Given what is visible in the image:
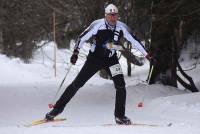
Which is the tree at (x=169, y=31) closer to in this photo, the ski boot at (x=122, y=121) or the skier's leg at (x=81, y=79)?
the skier's leg at (x=81, y=79)

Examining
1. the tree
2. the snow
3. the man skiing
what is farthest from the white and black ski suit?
the tree

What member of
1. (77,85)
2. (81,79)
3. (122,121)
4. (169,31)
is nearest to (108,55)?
(81,79)

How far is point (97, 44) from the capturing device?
9.09m

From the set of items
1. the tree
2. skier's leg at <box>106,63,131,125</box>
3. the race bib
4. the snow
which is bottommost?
the snow

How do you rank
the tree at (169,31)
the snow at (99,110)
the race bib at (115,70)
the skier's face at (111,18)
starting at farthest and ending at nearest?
the tree at (169,31)
the race bib at (115,70)
the skier's face at (111,18)
the snow at (99,110)

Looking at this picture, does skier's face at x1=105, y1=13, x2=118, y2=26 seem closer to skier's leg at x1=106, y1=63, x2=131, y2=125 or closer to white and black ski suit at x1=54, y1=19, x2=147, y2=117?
white and black ski suit at x1=54, y1=19, x2=147, y2=117

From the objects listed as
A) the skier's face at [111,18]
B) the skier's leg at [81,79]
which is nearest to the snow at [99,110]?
the skier's leg at [81,79]

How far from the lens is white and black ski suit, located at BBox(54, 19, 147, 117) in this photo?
29.6 feet

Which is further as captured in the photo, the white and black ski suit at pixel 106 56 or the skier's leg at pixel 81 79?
the skier's leg at pixel 81 79

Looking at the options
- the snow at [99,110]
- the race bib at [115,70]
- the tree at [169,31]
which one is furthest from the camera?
the tree at [169,31]

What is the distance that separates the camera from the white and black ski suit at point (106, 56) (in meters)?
9.03

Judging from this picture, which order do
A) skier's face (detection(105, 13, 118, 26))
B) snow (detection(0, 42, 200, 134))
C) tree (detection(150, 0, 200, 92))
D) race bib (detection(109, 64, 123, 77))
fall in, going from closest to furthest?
snow (detection(0, 42, 200, 134))
skier's face (detection(105, 13, 118, 26))
race bib (detection(109, 64, 123, 77))
tree (detection(150, 0, 200, 92))

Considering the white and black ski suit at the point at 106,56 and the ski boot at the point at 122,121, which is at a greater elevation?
the white and black ski suit at the point at 106,56

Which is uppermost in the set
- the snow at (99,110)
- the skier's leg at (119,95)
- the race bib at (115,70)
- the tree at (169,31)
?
the tree at (169,31)
